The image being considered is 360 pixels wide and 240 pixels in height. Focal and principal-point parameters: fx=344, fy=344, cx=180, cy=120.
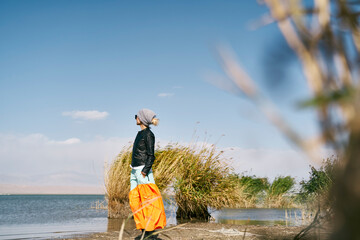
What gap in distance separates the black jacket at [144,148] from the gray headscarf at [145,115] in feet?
0.51

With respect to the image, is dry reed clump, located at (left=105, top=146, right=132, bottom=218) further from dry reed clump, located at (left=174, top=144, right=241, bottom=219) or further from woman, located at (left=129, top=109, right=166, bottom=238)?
woman, located at (left=129, top=109, right=166, bottom=238)

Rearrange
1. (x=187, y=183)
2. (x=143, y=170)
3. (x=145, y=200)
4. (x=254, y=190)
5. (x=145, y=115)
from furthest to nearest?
(x=254, y=190), (x=187, y=183), (x=145, y=115), (x=143, y=170), (x=145, y=200)

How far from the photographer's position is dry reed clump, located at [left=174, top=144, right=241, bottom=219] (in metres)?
9.20

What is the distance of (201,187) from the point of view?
30.8 ft

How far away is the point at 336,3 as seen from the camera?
58 cm

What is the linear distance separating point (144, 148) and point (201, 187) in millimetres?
4165

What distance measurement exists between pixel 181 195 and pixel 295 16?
8.90m

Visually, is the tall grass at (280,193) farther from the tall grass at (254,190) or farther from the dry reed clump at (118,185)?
the dry reed clump at (118,185)

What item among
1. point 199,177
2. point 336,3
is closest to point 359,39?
point 336,3

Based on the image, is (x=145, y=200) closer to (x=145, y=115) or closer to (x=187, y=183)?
(x=145, y=115)

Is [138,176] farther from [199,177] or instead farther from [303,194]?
[303,194]

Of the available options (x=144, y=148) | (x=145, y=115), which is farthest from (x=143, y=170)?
(x=145, y=115)

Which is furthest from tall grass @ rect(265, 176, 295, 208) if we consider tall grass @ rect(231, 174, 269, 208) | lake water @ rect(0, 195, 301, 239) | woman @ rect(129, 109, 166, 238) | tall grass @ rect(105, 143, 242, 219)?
woman @ rect(129, 109, 166, 238)

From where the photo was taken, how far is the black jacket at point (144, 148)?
18.0 ft
